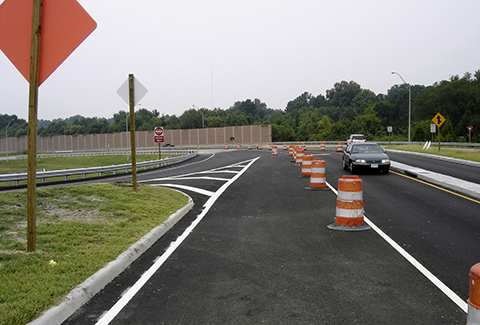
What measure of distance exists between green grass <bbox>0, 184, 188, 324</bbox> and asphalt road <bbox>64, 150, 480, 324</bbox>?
1.54ft

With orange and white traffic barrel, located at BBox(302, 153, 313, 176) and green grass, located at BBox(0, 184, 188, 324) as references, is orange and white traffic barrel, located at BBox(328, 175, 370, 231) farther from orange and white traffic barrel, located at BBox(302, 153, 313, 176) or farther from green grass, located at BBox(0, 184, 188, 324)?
orange and white traffic barrel, located at BBox(302, 153, 313, 176)

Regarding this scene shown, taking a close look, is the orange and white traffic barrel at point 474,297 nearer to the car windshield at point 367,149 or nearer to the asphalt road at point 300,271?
the asphalt road at point 300,271

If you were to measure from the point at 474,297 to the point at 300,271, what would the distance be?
2.92 metres

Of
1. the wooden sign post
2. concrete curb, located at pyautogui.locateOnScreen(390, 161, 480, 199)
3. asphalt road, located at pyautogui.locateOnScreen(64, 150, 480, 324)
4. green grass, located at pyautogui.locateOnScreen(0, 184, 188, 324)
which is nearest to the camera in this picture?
asphalt road, located at pyautogui.locateOnScreen(64, 150, 480, 324)

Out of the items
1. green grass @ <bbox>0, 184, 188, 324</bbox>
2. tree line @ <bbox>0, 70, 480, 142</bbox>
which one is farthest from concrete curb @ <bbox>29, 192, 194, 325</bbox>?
tree line @ <bbox>0, 70, 480, 142</bbox>

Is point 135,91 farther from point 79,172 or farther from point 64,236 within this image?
point 79,172

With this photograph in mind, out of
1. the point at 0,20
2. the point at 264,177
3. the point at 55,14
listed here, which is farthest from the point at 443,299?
the point at 264,177

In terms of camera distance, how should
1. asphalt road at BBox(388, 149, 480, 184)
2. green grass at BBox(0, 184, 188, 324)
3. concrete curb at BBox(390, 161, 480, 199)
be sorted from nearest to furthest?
green grass at BBox(0, 184, 188, 324) → concrete curb at BBox(390, 161, 480, 199) → asphalt road at BBox(388, 149, 480, 184)

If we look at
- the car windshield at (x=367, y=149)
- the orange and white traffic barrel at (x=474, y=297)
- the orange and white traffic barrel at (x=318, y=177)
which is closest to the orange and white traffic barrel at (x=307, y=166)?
the car windshield at (x=367, y=149)

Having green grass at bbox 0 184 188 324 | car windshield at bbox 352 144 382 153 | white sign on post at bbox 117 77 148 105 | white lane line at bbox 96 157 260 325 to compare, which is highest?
white sign on post at bbox 117 77 148 105

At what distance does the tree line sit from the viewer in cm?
6284

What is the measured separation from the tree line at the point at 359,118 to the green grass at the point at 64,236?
48825 mm

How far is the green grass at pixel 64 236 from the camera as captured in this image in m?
4.72

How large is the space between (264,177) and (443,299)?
14.8 meters
